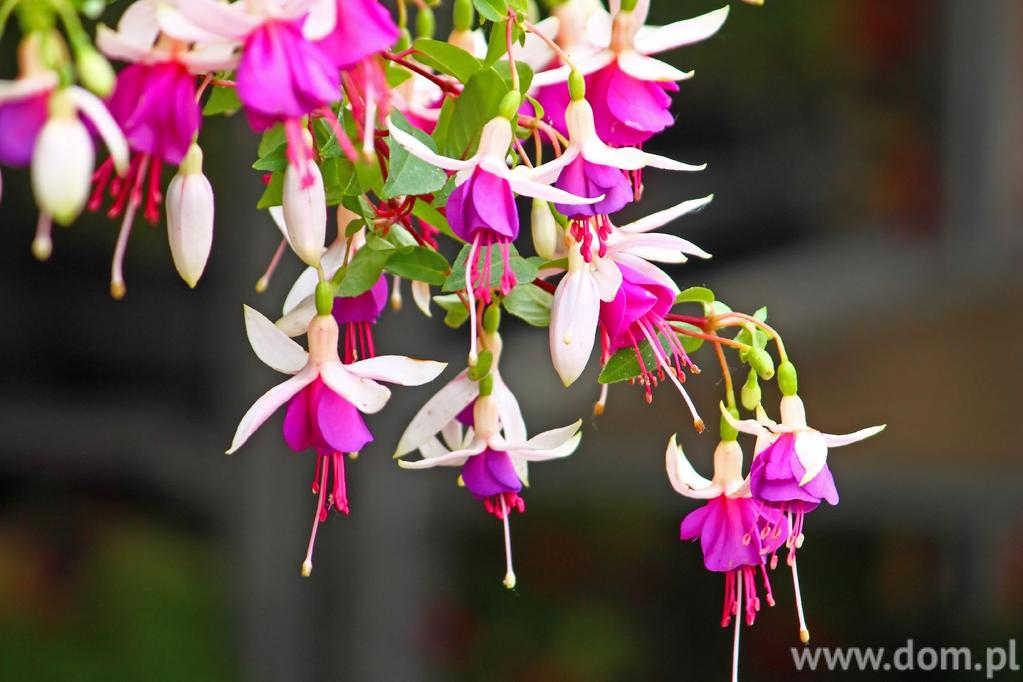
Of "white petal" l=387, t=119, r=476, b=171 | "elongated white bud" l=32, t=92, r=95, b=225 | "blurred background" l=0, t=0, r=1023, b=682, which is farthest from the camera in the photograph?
"blurred background" l=0, t=0, r=1023, b=682

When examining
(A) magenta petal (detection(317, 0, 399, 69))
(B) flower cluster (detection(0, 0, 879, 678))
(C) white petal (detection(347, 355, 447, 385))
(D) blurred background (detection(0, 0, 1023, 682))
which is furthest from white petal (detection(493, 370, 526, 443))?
(D) blurred background (detection(0, 0, 1023, 682))

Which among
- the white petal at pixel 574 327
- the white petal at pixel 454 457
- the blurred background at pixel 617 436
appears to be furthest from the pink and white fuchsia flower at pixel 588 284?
the blurred background at pixel 617 436

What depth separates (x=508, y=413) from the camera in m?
0.68

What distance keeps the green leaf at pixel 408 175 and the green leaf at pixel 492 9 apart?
0.06m

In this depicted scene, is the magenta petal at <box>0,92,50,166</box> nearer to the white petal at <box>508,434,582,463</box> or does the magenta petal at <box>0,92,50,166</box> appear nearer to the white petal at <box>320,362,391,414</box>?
the white petal at <box>320,362,391,414</box>

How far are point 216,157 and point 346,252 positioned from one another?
1808mm

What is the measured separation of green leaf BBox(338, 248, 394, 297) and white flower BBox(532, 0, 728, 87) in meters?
0.11

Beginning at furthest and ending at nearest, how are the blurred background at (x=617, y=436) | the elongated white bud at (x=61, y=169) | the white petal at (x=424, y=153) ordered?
the blurred background at (x=617, y=436) < the white petal at (x=424, y=153) < the elongated white bud at (x=61, y=169)

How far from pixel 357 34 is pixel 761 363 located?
0.26 m

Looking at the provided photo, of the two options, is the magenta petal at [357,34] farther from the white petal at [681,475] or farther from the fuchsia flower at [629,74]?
the white petal at [681,475]

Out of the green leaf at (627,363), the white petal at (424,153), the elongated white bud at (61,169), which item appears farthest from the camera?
the green leaf at (627,363)

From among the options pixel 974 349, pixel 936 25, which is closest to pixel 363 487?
pixel 974 349

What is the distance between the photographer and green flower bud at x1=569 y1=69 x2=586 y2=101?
552 mm

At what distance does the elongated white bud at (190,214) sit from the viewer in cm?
55
